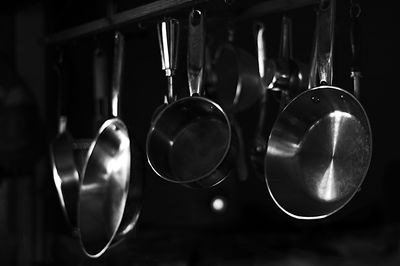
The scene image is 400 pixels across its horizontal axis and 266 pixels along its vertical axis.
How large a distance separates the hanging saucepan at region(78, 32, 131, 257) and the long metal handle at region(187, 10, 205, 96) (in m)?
0.19

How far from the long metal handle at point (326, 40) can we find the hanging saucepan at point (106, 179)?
37cm

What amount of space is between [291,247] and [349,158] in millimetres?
598

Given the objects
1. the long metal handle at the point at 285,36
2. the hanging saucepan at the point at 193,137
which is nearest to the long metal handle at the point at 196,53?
the hanging saucepan at the point at 193,137

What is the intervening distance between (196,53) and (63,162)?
19.8 inches

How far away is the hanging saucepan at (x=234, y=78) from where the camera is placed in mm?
1166

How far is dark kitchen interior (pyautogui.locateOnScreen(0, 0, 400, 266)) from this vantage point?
4.32 ft

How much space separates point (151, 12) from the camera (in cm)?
92

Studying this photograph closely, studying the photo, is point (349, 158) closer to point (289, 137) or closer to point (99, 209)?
point (289, 137)

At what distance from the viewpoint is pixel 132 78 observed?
148cm

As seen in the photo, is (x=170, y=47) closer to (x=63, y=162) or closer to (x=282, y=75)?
(x=282, y=75)

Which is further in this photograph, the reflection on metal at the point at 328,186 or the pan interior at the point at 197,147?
the pan interior at the point at 197,147

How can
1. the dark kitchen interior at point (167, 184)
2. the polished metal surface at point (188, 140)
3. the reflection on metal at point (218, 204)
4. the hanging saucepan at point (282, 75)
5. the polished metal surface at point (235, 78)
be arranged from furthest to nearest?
the reflection on metal at point (218, 204)
the dark kitchen interior at point (167, 184)
the polished metal surface at point (235, 78)
the hanging saucepan at point (282, 75)
the polished metal surface at point (188, 140)

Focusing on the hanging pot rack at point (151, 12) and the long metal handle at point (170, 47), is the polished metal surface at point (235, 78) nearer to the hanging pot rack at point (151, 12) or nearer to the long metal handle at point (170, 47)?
the hanging pot rack at point (151, 12)

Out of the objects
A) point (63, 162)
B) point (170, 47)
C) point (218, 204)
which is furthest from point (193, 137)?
point (218, 204)
